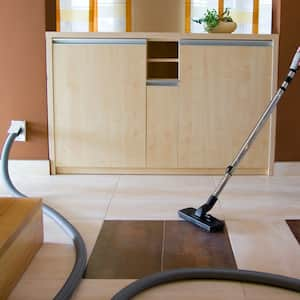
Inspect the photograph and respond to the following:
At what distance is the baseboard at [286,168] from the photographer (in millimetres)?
3496

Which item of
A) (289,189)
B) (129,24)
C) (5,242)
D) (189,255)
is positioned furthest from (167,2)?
(5,242)

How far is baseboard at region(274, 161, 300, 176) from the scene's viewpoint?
11.5ft

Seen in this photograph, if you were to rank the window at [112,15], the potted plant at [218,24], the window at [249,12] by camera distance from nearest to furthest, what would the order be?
A: the potted plant at [218,24] → the window at [249,12] → the window at [112,15]

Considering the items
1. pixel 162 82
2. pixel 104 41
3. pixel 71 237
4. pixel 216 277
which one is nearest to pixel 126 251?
pixel 71 237

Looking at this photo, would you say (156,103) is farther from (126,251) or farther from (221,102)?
(126,251)

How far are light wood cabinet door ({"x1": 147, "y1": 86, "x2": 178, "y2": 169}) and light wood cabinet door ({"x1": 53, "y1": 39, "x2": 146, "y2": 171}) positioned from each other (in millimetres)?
49

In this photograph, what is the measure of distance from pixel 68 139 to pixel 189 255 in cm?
171

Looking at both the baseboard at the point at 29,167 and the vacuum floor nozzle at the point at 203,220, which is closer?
the vacuum floor nozzle at the point at 203,220

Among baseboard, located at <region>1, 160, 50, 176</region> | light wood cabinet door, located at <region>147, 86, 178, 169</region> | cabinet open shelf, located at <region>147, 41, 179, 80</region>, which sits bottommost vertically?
baseboard, located at <region>1, 160, 50, 176</region>

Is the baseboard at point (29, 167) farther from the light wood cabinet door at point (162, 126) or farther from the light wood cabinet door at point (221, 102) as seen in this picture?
the light wood cabinet door at point (221, 102)

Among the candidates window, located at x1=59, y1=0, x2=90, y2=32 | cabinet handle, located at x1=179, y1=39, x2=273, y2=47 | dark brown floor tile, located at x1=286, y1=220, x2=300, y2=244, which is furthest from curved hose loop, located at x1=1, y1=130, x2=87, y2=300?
window, located at x1=59, y1=0, x2=90, y2=32

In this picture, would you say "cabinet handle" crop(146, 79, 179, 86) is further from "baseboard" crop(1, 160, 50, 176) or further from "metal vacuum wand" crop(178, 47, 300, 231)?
"metal vacuum wand" crop(178, 47, 300, 231)

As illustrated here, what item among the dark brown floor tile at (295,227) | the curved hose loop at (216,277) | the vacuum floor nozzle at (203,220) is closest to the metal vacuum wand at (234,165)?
the vacuum floor nozzle at (203,220)

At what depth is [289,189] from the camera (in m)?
3.11
